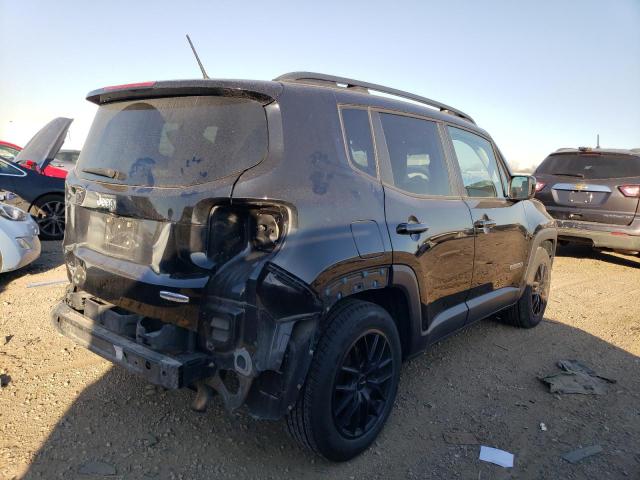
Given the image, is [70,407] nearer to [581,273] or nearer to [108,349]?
[108,349]

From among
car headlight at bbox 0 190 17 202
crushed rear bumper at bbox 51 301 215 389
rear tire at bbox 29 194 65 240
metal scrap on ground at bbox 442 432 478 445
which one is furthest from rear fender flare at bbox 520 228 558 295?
car headlight at bbox 0 190 17 202

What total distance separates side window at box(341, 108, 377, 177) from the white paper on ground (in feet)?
5.68

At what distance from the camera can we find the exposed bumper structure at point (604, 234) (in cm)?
713

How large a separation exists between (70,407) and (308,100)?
2340 mm

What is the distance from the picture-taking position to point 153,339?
2.29m

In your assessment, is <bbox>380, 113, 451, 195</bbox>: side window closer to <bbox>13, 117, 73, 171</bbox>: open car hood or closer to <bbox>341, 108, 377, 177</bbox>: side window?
<bbox>341, 108, 377, 177</bbox>: side window

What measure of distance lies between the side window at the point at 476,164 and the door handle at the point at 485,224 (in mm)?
212

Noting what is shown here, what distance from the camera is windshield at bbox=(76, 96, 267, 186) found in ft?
7.50

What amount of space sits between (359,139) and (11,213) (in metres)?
4.84

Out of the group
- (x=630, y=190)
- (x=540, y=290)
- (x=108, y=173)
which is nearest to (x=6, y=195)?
(x=108, y=173)

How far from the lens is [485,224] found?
12.1ft

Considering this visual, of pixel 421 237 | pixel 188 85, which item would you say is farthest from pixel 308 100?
pixel 421 237

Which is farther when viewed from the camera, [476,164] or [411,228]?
[476,164]

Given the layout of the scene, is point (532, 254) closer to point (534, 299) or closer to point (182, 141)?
point (534, 299)
